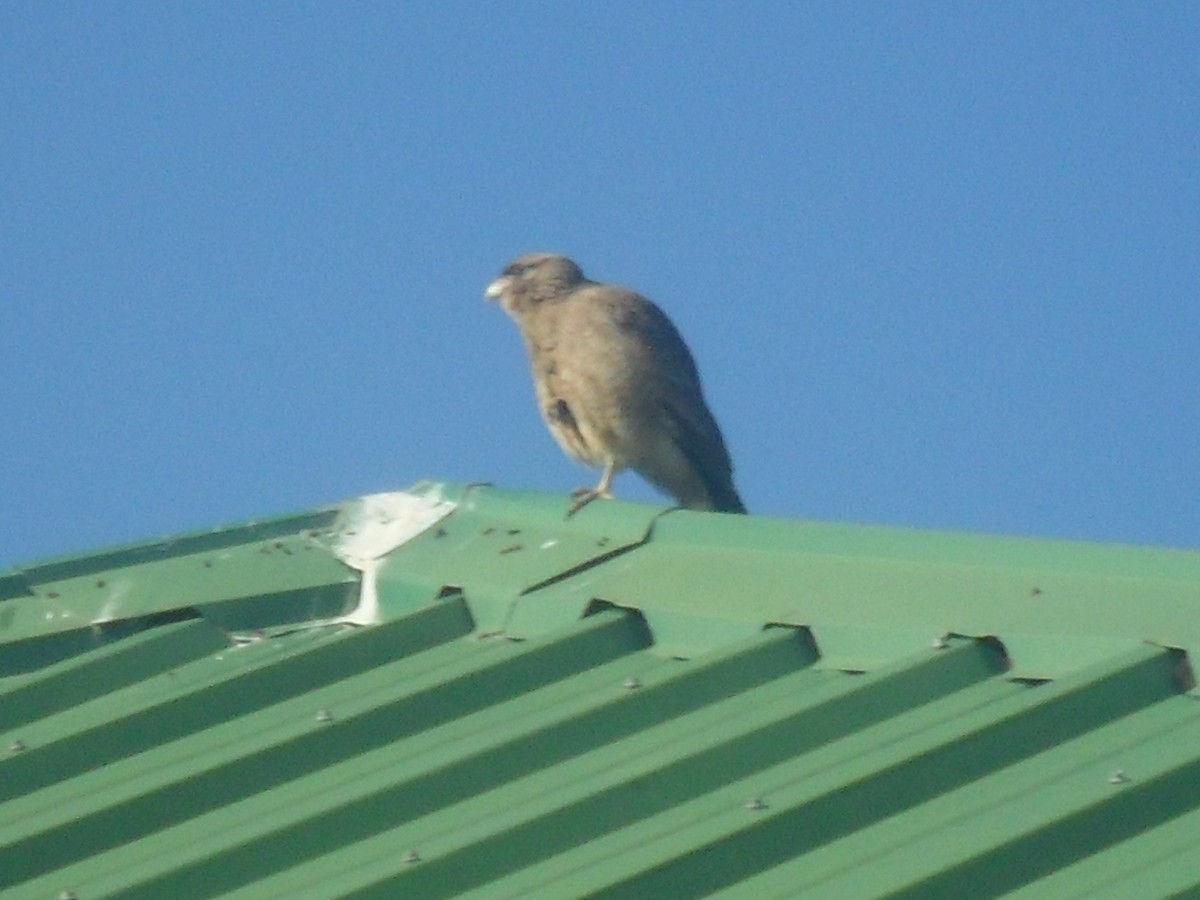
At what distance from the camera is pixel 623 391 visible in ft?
24.2

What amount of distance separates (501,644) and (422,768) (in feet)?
2.14

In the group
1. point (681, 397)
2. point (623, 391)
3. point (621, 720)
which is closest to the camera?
point (621, 720)

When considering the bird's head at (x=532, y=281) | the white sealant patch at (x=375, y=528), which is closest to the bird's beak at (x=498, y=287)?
the bird's head at (x=532, y=281)

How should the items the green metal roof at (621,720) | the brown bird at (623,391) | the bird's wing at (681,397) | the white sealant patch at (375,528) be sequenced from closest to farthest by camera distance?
1. the green metal roof at (621,720)
2. the white sealant patch at (375,528)
3. the brown bird at (623,391)
4. the bird's wing at (681,397)

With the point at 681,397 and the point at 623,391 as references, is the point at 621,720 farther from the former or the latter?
the point at 681,397

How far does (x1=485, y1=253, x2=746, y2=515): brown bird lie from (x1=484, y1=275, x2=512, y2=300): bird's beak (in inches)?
6.2

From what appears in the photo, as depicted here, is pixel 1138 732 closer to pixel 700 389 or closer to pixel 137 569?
pixel 137 569

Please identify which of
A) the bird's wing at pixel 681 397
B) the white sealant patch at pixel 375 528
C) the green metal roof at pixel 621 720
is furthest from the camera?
the bird's wing at pixel 681 397

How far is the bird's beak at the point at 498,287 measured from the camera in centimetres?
813

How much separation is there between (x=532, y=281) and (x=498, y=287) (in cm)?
16

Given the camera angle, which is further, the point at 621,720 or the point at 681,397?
the point at 681,397

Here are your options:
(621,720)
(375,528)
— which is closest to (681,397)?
(375,528)

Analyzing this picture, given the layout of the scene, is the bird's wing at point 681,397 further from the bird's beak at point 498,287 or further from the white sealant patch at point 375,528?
the white sealant patch at point 375,528

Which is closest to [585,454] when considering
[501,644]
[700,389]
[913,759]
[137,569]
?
[700,389]
